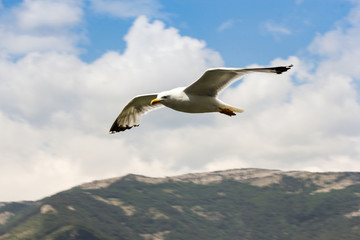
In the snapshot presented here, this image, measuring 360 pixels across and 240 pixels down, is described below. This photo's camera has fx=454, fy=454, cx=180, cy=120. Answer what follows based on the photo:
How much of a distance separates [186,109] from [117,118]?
29.1ft

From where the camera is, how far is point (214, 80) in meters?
24.6

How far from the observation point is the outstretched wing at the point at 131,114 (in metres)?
32.2

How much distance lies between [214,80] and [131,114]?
32.8 feet

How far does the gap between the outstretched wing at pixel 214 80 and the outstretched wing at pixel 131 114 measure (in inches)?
278

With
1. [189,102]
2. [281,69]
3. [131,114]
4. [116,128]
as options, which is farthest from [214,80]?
[116,128]

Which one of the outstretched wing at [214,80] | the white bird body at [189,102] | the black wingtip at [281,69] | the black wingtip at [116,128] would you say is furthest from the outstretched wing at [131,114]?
the black wingtip at [281,69]

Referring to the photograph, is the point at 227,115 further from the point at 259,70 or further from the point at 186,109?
the point at 259,70

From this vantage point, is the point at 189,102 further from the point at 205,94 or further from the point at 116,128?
the point at 116,128

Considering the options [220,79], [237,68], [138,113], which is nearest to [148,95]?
[138,113]

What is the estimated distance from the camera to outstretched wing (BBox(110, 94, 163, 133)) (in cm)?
3222

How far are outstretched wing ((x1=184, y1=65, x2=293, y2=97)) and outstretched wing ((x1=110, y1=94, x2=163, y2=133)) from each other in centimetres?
706

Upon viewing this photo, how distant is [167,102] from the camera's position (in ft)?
84.4

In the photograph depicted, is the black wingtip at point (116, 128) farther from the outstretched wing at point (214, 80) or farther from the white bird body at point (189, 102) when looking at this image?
the outstretched wing at point (214, 80)

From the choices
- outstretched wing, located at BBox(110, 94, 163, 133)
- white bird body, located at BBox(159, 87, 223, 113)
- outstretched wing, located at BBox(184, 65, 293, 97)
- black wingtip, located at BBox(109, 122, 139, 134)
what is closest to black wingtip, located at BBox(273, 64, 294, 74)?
outstretched wing, located at BBox(184, 65, 293, 97)
